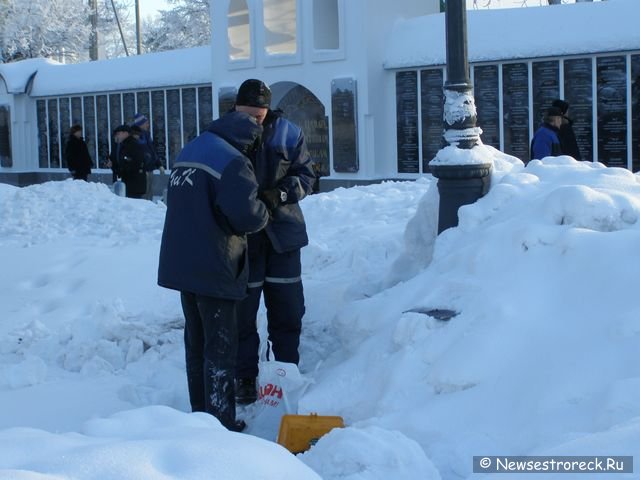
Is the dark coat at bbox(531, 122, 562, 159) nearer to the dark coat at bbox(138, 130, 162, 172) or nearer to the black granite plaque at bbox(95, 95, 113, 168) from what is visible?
the dark coat at bbox(138, 130, 162, 172)

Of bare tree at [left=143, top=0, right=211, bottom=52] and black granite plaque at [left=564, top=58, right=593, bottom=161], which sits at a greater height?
bare tree at [left=143, top=0, right=211, bottom=52]

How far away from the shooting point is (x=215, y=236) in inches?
196

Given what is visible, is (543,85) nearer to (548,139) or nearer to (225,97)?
(548,139)

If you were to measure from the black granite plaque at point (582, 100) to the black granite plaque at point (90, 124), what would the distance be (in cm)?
1213

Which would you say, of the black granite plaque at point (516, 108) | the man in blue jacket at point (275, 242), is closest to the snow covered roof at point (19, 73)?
→ the black granite plaque at point (516, 108)

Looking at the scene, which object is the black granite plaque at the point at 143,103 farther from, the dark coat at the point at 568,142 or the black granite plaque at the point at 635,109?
the dark coat at the point at 568,142

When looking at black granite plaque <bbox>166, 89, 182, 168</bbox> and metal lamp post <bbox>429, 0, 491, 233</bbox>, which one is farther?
black granite plaque <bbox>166, 89, 182, 168</bbox>

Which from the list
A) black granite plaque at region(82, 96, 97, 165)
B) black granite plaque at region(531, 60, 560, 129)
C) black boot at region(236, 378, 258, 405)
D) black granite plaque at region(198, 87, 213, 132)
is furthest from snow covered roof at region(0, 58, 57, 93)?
black boot at region(236, 378, 258, 405)

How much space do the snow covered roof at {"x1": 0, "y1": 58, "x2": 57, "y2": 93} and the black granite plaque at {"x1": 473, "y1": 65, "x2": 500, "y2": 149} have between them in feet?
42.3

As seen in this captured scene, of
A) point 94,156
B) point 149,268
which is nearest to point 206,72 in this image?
point 94,156

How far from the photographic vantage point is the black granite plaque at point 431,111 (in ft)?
57.0

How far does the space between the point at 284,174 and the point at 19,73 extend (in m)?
21.7

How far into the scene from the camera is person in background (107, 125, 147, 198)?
14.2 metres

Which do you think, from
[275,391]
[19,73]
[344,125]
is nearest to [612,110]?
[344,125]
